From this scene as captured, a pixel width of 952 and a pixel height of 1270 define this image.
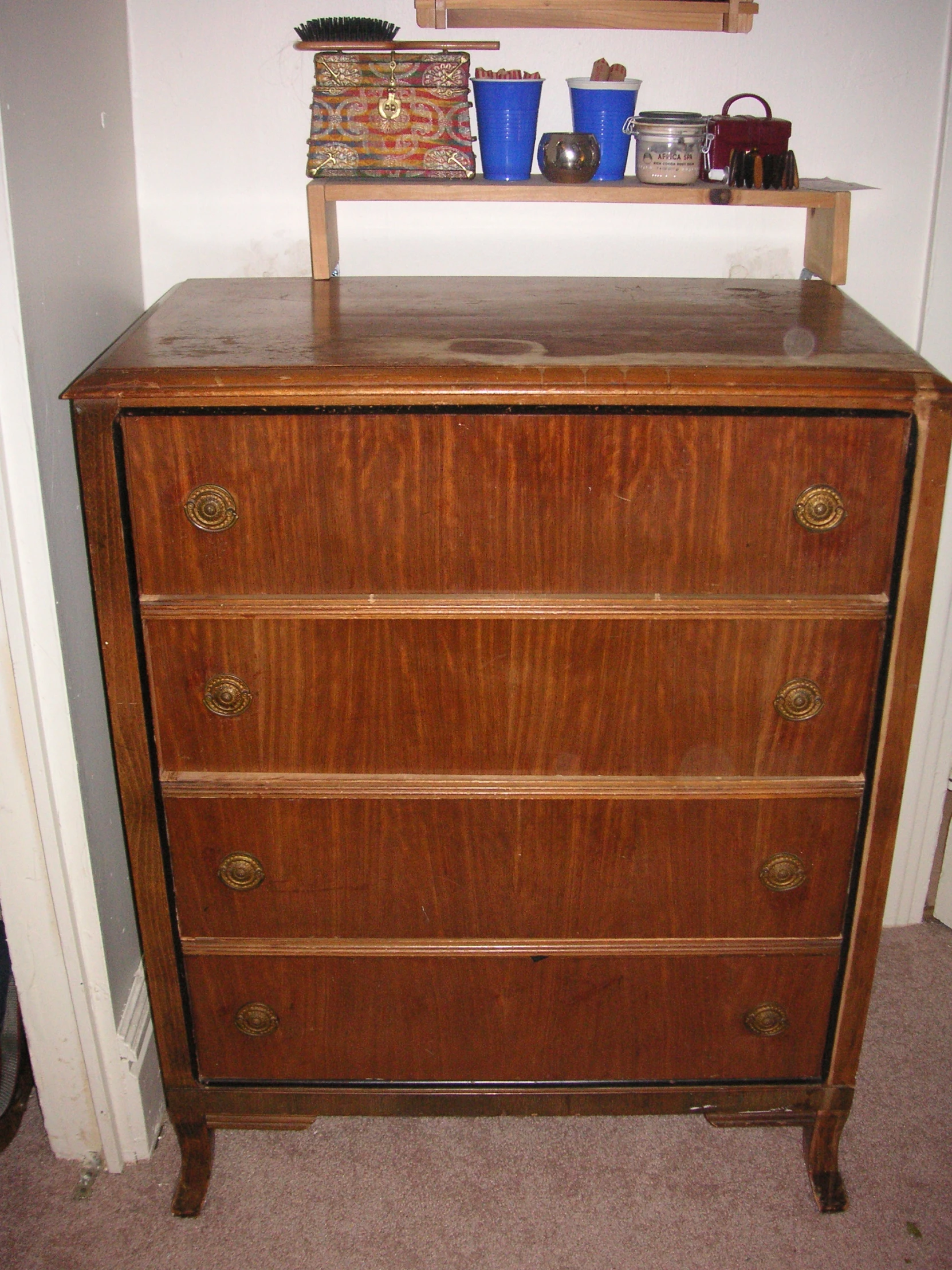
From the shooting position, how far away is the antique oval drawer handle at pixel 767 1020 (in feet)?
4.76

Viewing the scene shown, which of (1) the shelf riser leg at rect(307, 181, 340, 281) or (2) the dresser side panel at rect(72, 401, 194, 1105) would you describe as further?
(1) the shelf riser leg at rect(307, 181, 340, 281)

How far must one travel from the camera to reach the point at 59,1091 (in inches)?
62.7

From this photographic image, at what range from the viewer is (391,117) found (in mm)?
1488

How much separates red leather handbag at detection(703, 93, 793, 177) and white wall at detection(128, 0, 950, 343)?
0.46 feet

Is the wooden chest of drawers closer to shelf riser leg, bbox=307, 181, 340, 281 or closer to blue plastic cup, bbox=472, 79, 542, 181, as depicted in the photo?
shelf riser leg, bbox=307, 181, 340, 281

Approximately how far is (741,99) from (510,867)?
1177 mm

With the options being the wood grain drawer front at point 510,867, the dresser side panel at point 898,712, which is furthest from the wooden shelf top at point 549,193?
the wood grain drawer front at point 510,867

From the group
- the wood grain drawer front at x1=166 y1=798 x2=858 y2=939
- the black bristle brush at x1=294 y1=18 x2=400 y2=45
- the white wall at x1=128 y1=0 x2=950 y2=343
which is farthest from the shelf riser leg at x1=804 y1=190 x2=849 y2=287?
the wood grain drawer front at x1=166 y1=798 x2=858 y2=939

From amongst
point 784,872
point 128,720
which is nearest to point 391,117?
point 128,720

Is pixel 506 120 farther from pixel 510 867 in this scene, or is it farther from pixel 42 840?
pixel 42 840

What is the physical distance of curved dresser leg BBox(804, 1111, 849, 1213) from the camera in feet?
5.07

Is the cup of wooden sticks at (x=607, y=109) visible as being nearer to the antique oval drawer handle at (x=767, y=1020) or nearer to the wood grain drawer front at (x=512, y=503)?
the wood grain drawer front at (x=512, y=503)

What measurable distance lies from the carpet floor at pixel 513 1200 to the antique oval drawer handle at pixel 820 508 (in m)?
1.05

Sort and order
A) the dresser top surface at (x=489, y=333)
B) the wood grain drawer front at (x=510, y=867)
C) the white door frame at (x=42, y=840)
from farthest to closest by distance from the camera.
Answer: the wood grain drawer front at (x=510, y=867) < the white door frame at (x=42, y=840) < the dresser top surface at (x=489, y=333)
